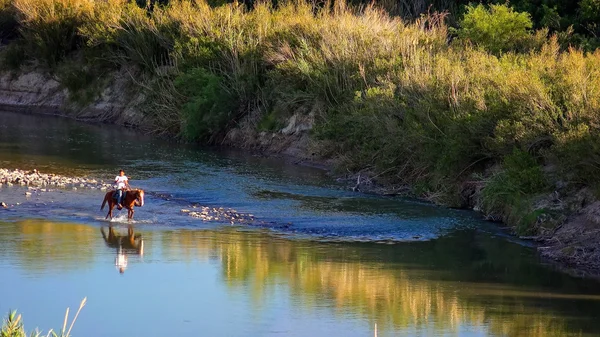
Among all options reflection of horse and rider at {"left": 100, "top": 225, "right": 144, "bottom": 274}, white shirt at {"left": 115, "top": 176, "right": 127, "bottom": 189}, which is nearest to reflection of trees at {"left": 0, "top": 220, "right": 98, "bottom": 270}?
reflection of horse and rider at {"left": 100, "top": 225, "right": 144, "bottom": 274}

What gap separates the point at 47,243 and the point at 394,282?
723 cm

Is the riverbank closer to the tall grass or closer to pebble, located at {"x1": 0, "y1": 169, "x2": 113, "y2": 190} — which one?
the tall grass

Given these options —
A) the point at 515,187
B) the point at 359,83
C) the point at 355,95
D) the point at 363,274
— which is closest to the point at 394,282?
the point at 363,274

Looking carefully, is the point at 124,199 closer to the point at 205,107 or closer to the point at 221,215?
the point at 221,215

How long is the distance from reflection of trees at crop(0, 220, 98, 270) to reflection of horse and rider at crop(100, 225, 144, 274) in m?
0.34

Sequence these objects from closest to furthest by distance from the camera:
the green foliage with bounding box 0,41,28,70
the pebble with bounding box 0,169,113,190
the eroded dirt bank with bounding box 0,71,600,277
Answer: the eroded dirt bank with bounding box 0,71,600,277
the pebble with bounding box 0,169,113,190
the green foliage with bounding box 0,41,28,70

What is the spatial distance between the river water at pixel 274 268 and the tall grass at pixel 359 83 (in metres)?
1.81

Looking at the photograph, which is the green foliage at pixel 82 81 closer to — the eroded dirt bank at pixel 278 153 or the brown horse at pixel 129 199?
the eroded dirt bank at pixel 278 153

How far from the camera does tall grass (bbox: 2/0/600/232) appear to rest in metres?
24.6

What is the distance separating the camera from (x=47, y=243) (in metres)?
20.9

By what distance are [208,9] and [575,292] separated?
2689 cm

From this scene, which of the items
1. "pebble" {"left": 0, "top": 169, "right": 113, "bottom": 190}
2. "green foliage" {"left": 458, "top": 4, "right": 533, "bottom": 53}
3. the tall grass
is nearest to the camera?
the tall grass

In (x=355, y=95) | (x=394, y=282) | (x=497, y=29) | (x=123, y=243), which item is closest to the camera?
(x=394, y=282)

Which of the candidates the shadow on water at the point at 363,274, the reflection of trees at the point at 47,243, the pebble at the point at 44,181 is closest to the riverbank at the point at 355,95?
the shadow on water at the point at 363,274
